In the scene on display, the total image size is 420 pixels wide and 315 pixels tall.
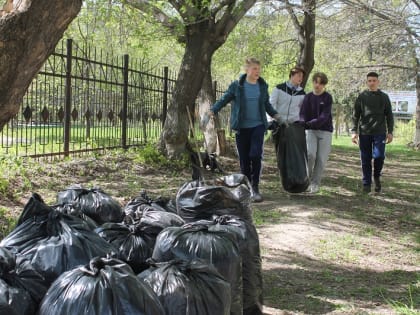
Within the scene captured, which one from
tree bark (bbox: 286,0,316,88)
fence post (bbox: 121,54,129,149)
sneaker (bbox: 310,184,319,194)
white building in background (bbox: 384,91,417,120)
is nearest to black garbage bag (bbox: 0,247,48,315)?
sneaker (bbox: 310,184,319,194)

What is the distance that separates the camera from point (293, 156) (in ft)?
24.9

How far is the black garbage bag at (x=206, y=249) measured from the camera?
9.48ft

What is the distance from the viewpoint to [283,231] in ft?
20.1

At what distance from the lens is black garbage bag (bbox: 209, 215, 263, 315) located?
347cm

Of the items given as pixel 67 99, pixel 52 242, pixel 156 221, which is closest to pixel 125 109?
pixel 67 99

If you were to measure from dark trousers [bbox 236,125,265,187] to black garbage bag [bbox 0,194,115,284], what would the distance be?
15.0 feet

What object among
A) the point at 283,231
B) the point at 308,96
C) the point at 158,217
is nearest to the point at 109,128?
the point at 308,96

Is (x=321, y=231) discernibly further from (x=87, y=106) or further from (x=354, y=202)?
(x=87, y=106)

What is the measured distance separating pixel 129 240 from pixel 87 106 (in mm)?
7927

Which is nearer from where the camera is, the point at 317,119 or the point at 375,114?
the point at 317,119

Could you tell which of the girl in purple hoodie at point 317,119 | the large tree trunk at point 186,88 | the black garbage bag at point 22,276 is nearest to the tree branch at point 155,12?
the large tree trunk at point 186,88

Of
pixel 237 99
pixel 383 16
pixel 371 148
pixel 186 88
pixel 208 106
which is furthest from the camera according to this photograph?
pixel 383 16

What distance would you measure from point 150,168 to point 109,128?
2327mm

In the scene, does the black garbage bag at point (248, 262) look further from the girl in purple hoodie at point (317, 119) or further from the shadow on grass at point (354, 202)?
the girl in purple hoodie at point (317, 119)
